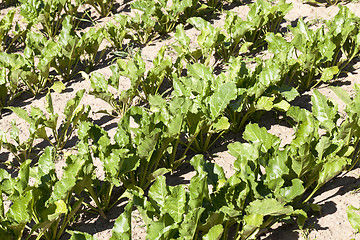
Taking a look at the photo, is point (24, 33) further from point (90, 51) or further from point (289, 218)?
point (289, 218)

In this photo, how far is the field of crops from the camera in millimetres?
2900

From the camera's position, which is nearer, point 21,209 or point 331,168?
point 21,209

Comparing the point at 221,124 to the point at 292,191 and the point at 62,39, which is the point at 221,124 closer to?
the point at 292,191

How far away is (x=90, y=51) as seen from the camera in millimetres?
5023

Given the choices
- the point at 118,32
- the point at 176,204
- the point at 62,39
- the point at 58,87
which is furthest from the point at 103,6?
the point at 176,204

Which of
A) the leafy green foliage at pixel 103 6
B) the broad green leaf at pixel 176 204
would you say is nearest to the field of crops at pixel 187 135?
the broad green leaf at pixel 176 204

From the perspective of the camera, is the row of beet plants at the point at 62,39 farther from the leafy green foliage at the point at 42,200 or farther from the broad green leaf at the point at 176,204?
the broad green leaf at the point at 176,204

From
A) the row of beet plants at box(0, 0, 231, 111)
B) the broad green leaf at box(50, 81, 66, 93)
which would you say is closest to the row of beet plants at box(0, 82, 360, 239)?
the broad green leaf at box(50, 81, 66, 93)

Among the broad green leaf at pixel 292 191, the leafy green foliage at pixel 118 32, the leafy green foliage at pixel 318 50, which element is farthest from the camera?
the leafy green foliage at pixel 118 32

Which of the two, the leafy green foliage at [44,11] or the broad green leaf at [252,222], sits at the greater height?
the leafy green foliage at [44,11]

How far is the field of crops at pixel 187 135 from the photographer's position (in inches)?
114

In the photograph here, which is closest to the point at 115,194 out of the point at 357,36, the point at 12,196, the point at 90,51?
the point at 12,196

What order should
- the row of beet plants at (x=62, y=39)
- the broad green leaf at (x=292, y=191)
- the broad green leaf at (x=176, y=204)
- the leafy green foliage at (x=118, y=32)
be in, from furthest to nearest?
1. the leafy green foliage at (x=118, y=32)
2. the row of beet plants at (x=62, y=39)
3. the broad green leaf at (x=292, y=191)
4. the broad green leaf at (x=176, y=204)

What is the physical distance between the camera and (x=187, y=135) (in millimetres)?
4059
